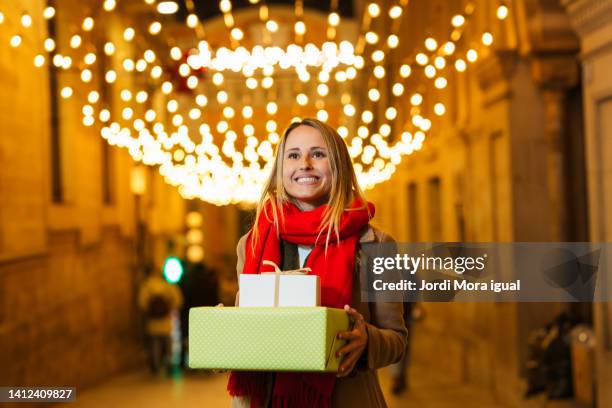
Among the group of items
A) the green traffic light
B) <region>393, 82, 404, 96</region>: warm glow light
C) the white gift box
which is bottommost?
the green traffic light

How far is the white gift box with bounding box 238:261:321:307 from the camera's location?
2.83 metres

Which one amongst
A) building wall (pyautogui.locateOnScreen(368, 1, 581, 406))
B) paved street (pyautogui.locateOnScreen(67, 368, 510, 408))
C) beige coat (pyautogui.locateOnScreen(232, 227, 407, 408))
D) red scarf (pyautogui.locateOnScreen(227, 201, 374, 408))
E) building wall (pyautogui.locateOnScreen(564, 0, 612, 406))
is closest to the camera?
red scarf (pyautogui.locateOnScreen(227, 201, 374, 408))

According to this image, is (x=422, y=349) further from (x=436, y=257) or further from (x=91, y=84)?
(x=436, y=257)

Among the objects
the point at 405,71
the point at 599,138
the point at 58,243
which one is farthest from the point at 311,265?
the point at 58,243

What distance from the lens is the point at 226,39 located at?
23375 millimetres

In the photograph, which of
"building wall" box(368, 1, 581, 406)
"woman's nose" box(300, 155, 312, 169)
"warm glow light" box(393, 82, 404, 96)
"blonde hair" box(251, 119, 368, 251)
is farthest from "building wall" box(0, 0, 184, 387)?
"woman's nose" box(300, 155, 312, 169)

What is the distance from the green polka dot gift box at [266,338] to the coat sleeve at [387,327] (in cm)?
18

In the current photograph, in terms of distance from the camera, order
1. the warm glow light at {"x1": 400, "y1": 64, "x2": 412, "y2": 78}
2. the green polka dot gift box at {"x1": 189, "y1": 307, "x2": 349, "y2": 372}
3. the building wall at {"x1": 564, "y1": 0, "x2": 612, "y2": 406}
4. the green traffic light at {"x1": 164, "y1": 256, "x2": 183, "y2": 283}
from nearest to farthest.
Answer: the green polka dot gift box at {"x1": 189, "y1": 307, "x2": 349, "y2": 372}, the building wall at {"x1": 564, "y1": 0, "x2": 612, "y2": 406}, the warm glow light at {"x1": 400, "y1": 64, "x2": 412, "y2": 78}, the green traffic light at {"x1": 164, "y1": 256, "x2": 183, "y2": 283}

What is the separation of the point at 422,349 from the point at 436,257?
13524mm

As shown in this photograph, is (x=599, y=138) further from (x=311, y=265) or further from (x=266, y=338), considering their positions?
(x=266, y=338)

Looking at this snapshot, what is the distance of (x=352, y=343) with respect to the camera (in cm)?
285

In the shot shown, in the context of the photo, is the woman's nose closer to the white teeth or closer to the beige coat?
the white teeth

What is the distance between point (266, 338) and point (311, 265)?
39cm

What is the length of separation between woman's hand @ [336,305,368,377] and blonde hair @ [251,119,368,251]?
0.88 ft
